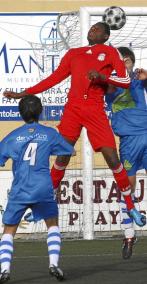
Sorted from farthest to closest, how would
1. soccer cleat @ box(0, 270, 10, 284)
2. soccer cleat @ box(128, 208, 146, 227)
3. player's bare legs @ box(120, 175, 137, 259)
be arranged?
1. player's bare legs @ box(120, 175, 137, 259)
2. soccer cleat @ box(128, 208, 146, 227)
3. soccer cleat @ box(0, 270, 10, 284)

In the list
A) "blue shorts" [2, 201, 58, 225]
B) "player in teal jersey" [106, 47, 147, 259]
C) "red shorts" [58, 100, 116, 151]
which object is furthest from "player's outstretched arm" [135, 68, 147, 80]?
"blue shorts" [2, 201, 58, 225]

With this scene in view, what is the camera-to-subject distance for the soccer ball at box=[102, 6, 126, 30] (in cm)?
1294

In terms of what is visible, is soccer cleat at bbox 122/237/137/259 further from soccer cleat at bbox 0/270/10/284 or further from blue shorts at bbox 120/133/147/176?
soccer cleat at bbox 0/270/10/284

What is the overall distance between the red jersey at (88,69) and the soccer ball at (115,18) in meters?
2.06

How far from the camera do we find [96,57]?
10.8 meters

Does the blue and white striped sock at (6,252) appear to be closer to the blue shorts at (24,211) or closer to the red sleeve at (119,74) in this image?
the blue shorts at (24,211)

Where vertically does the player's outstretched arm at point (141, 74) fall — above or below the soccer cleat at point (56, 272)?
above

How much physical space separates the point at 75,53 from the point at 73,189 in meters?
4.99

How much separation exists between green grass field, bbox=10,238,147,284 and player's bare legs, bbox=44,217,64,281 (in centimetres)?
13

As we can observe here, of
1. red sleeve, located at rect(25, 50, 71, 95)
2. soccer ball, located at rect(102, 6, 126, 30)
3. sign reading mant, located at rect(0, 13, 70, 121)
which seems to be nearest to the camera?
red sleeve, located at rect(25, 50, 71, 95)

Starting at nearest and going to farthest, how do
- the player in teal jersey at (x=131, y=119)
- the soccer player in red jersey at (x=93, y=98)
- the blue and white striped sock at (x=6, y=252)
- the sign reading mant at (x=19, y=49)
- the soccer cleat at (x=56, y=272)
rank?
the blue and white striped sock at (x=6, y=252) < the soccer cleat at (x=56, y=272) < the soccer player in red jersey at (x=93, y=98) < the player in teal jersey at (x=131, y=119) < the sign reading mant at (x=19, y=49)

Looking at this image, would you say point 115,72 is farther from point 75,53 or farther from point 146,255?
point 146,255

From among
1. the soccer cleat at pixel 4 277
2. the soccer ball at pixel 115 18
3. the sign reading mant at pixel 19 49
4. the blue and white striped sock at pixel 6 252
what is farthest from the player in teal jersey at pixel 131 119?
the sign reading mant at pixel 19 49

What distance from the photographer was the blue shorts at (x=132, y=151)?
11094 millimetres
